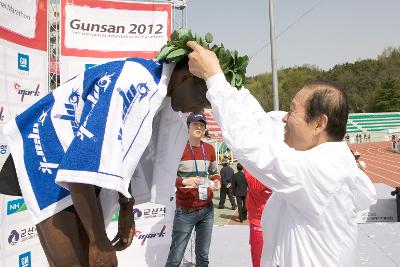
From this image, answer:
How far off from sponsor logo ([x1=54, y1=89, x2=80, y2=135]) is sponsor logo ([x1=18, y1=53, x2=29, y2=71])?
2287 mm

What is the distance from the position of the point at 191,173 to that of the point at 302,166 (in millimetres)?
2826

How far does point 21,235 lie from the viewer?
3523 mm

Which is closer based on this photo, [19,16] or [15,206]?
[19,16]

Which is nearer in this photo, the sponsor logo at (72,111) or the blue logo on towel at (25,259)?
the sponsor logo at (72,111)

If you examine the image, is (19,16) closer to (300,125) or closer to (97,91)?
(97,91)

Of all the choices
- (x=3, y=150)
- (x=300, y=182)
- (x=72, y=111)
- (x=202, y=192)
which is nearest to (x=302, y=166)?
(x=300, y=182)

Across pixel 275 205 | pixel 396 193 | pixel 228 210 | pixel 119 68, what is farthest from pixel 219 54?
pixel 228 210

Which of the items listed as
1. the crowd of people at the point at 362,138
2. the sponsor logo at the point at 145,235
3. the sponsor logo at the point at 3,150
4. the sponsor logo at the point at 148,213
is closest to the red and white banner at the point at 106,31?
the sponsor logo at the point at 3,150

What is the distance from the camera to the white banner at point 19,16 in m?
3.17

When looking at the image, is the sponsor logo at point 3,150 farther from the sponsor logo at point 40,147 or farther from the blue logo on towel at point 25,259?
the sponsor logo at point 40,147

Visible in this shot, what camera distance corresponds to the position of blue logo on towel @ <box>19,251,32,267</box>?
353 centimetres

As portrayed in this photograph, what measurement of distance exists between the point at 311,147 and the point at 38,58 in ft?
9.60

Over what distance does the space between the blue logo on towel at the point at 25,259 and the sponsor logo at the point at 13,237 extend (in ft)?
0.60

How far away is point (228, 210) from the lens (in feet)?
33.4
